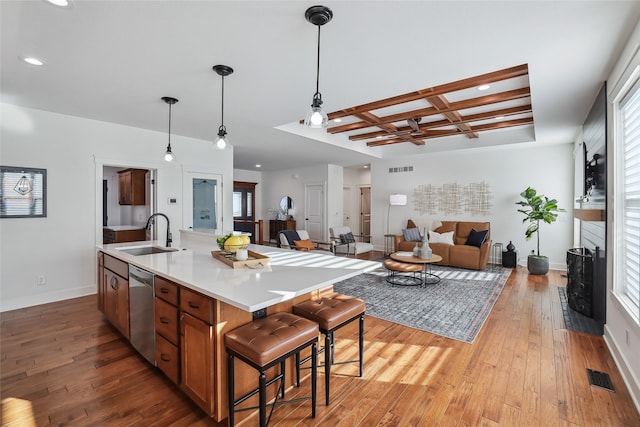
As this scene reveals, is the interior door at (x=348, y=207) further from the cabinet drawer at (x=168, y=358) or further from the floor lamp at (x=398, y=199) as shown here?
the cabinet drawer at (x=168, y=358)

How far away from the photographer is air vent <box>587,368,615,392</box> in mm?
2156

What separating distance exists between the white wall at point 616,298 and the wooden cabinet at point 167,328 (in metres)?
3.05

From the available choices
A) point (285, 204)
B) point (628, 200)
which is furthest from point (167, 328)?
point (285, 204)

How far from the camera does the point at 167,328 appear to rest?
206 centimetres

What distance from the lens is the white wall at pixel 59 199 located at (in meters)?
3.72

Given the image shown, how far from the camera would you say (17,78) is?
2918mm

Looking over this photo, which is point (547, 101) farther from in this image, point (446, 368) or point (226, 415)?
point (226, 415)

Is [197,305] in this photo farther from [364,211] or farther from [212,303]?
[364,211]

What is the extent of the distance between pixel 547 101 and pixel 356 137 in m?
3.43

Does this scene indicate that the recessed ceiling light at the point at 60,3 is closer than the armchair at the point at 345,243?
Yes

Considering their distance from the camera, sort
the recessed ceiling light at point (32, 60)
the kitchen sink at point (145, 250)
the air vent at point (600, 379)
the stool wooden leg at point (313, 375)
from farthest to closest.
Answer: the kitchen sink at point (145, 250), the recessed ceiling light at point (32, 60), the air vent at point (600, 379), the stool wooden leg at point (313, 375)

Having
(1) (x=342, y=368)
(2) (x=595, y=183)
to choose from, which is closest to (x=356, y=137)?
(2) (x=595, y=183)

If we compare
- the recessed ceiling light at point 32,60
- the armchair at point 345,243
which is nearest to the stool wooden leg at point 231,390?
the recessed ceiling light at point 32,60

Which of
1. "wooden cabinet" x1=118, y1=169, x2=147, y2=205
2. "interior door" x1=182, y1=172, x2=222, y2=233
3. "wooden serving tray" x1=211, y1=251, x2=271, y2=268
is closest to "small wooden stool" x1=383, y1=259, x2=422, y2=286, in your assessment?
"wooden serving tray" x1=211, y1=251, x2=271, y2=268
